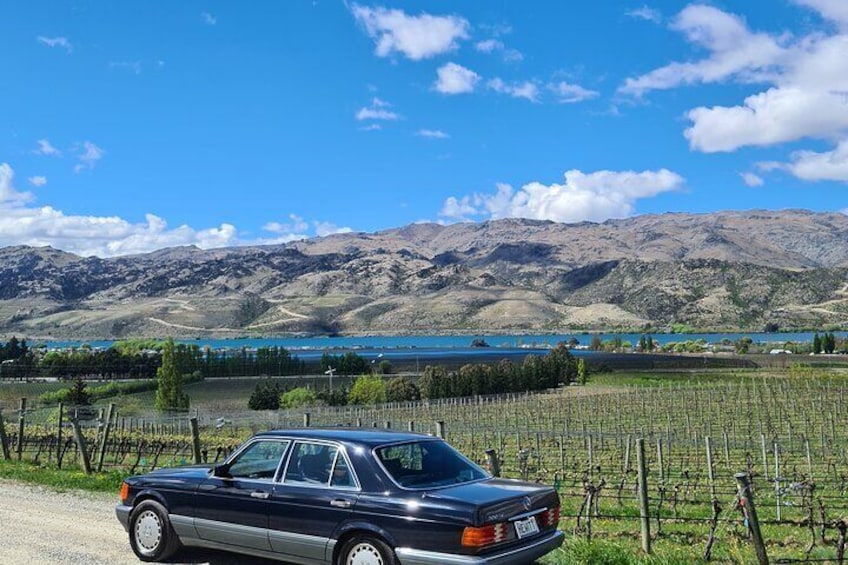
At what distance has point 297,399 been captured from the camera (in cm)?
9544

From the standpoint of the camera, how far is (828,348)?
Answer: 18088 centimetres

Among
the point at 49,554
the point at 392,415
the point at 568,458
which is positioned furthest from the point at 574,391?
the point at 49,554

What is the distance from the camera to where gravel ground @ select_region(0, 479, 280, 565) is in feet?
32.3

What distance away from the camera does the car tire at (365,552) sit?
25.5 feet

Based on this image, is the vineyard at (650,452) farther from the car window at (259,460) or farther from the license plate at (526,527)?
the car window at (259,460)

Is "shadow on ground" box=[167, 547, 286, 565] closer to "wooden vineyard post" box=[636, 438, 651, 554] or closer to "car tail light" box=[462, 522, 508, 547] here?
"car tail light" box=[462, 522, 508, 547]

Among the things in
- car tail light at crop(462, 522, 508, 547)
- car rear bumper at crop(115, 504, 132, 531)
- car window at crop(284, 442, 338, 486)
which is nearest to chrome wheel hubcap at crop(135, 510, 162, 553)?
car rear bumper at crop(115, 504, 132, 531)

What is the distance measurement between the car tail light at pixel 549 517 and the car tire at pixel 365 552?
1.71 meters

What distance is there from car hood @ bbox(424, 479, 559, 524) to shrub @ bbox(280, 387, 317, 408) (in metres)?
86.8

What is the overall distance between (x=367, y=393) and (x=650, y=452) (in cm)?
6071

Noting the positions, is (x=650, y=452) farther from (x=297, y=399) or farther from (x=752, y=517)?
(x=297, y=399)

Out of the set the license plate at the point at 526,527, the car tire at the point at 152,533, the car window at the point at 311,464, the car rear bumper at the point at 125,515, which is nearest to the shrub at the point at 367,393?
the car rear bumper at the point at 125,515

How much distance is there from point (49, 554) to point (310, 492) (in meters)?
4.41

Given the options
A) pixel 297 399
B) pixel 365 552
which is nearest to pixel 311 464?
pixel 365 552
